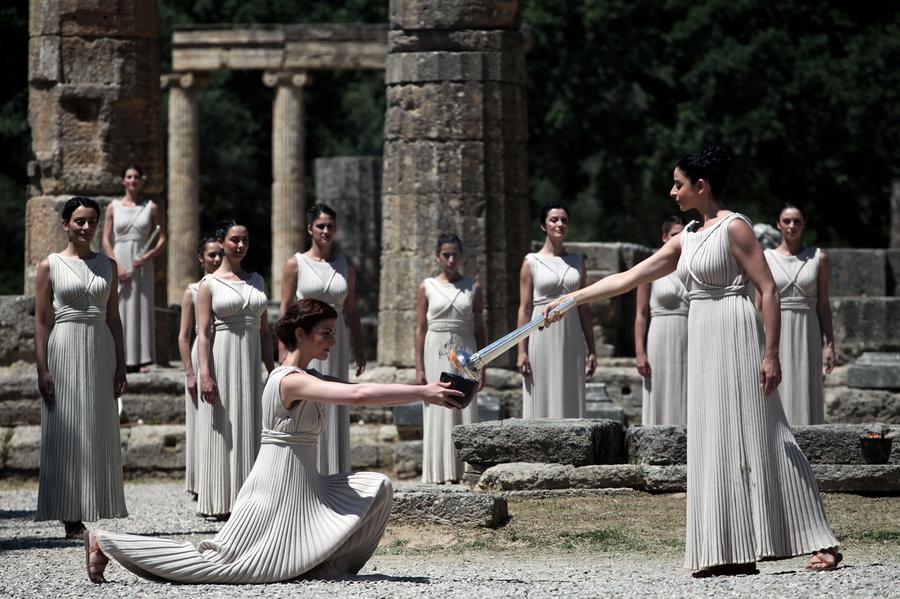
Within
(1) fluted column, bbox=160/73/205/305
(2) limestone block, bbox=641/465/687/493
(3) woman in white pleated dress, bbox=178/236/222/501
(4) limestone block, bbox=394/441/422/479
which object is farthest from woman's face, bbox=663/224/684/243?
(1) fluted column, bbox=160/73/205/305

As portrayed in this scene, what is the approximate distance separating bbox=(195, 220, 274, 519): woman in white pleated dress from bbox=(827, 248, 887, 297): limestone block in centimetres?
1022

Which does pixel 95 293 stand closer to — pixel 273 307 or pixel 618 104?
pixel 273 307

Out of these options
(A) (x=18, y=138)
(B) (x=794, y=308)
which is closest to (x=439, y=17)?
(B) (x=794, y=308)

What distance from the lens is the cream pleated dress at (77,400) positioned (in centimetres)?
981

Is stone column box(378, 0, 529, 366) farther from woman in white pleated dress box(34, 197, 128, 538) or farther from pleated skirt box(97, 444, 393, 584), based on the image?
pleated skirt box(97, 444, 393, 584)

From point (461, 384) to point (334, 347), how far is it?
4.56 m

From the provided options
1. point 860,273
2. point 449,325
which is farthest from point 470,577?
point 860,273

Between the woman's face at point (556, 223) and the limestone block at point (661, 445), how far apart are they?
1804 millimetres

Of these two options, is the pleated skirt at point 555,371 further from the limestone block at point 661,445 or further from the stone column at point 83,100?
the stone column at point 83,100

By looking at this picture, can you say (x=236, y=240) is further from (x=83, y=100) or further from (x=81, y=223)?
(x=83, y=100)

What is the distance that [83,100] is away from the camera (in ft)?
49.7

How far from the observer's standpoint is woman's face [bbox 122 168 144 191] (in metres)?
14.2

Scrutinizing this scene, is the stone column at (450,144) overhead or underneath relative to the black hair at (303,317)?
overhead

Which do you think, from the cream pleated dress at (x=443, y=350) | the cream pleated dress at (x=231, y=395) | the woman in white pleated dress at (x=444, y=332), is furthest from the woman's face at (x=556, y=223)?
the cream pleated dress at (x=231, y=395)
